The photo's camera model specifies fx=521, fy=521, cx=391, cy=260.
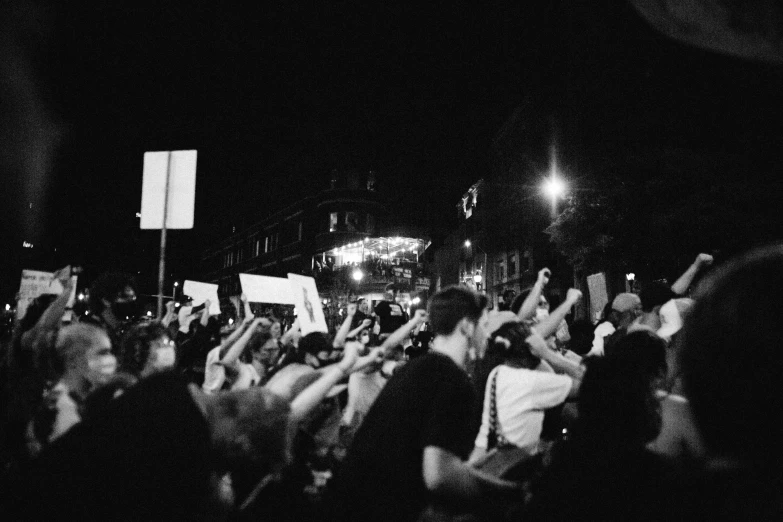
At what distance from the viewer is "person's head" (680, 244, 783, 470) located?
1.06m

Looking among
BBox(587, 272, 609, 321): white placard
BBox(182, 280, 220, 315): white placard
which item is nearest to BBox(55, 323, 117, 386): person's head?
BBox(182, 280, 220, 315): white placard

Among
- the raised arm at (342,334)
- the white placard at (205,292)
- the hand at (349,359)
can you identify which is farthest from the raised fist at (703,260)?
the white placard at (205,292)

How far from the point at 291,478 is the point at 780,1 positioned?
11.1 ft

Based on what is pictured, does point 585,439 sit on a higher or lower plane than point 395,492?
higher

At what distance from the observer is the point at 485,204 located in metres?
47.9

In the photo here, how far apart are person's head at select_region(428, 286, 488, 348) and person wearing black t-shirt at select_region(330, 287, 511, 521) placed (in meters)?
0.42

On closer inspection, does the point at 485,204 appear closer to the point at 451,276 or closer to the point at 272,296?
the point at 451,276

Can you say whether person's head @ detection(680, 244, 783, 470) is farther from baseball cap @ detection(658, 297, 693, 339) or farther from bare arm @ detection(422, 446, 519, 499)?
baseball cap @ detection(658, 297, 693, 339)

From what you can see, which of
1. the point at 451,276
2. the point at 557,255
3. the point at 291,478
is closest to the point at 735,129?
the point at 291,478

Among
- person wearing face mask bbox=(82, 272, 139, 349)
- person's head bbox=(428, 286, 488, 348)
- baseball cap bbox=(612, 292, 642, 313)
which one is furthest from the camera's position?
baseball cap bbox=(612, 292, 642, 313)

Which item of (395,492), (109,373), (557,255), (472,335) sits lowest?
(395,492)

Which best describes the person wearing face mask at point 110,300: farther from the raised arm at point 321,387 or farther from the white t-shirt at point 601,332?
the white t-shirt at point 601,332

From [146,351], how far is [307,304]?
3.28 metres

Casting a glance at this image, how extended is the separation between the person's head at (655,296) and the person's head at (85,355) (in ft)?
16.0
